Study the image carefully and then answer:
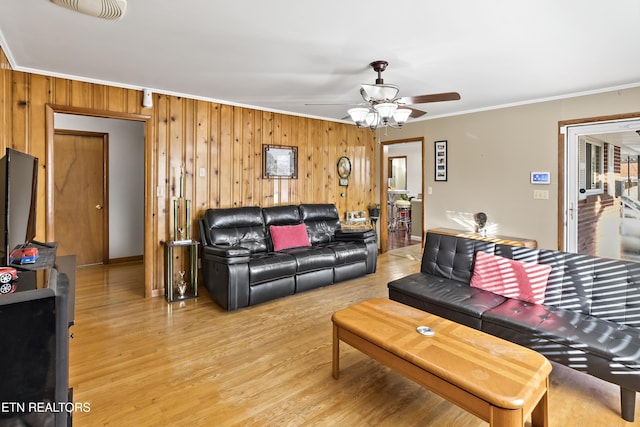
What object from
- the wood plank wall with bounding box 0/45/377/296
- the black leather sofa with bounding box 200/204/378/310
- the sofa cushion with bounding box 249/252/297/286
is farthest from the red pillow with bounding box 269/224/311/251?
the wood plank wall with bounding box 0/45/377/296

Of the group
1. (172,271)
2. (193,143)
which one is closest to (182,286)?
(172,271)

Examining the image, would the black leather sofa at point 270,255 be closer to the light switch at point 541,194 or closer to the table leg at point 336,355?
the table leg at point 336,355

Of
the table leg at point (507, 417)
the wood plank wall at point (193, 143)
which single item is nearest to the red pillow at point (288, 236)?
the wood plank wall at point (193, 143)

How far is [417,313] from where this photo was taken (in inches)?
91.3

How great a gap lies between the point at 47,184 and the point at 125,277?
1770 mm

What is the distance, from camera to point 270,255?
13.1 feet

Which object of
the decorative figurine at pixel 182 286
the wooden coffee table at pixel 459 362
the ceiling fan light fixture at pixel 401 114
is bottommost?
the decorative figurine at pixel 182 286

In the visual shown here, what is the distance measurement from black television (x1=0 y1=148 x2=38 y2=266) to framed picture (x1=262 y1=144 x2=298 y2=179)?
313cm

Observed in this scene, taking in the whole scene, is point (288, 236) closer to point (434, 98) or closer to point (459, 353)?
point (434, 98)

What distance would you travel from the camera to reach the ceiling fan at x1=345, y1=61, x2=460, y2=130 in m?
2.73

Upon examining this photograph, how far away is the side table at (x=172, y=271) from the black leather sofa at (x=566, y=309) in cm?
226

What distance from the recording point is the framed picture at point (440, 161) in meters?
5.45

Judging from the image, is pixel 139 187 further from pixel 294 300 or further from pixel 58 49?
pixel 294 300

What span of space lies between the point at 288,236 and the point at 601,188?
3856 millimetres
